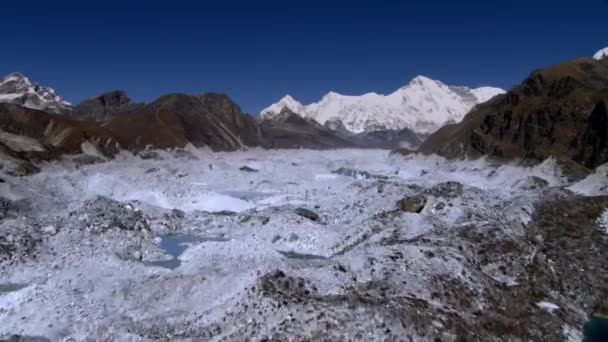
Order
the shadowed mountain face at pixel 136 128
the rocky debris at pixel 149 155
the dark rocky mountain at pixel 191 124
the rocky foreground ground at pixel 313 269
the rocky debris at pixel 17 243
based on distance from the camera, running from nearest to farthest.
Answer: the rocky foreground ground at pixel 313 269 → the rocky debris at pixel 17 243 → the shadowed mountain face at pixel 136 128 → the rocky debris at pixel 149 155 → the dark rocky mountain at pixel 191 124

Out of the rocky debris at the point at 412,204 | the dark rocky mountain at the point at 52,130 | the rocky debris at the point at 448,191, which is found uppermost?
the dark rocky mountain at the point at 52,130

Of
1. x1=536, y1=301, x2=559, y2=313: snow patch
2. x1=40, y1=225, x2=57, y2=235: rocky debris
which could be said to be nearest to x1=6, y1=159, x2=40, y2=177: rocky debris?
x1=40, y1=225, x2=57, y2=235: rocky debris

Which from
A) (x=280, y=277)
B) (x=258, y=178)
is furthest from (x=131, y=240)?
(x=258, y=178)

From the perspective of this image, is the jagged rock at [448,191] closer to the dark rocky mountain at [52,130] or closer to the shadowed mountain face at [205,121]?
the dark rocky mountain at [52,130]

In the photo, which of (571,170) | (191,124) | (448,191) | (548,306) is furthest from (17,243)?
(191,124)

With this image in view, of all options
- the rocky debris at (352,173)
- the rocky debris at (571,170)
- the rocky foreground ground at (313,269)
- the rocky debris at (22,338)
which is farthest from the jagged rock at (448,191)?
the rocky debris at (352,173)

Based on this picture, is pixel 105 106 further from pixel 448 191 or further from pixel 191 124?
pixel 448 191

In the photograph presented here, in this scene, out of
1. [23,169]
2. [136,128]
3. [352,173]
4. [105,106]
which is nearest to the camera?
[23,169]
